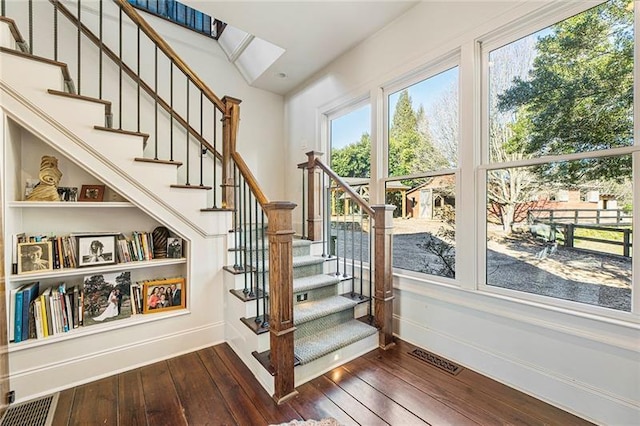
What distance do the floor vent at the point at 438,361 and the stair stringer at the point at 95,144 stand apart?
201 centimetres

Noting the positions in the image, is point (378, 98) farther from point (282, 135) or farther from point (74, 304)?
point (74, 304)

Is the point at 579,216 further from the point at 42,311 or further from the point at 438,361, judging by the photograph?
the point at 42,311

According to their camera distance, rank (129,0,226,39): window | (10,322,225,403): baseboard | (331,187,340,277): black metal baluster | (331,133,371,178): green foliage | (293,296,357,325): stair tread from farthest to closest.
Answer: (129,0,226,39): window
(331,133,371,178): green foliage
(331,187,340,277): black metal baluster
(293,296,357,325): stair tread
(10,322,225,403): baseboard

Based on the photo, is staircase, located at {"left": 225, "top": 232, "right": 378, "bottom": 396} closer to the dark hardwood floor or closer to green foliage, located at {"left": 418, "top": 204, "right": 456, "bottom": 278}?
the dark hardwood floor

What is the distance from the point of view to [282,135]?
4.19 metres

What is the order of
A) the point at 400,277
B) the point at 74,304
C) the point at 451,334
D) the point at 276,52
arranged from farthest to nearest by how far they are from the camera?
the point at 276,52 < the point at 400,277 < the point at 451,334 < the point at 74,304

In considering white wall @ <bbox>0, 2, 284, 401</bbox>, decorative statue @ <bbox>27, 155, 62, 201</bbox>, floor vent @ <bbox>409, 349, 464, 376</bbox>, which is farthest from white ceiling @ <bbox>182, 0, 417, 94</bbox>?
floor vent @ <bbox>409, 349, 464, 376</bbox>

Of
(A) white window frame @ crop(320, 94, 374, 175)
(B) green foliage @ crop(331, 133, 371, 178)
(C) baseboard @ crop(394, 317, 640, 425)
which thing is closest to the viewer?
(C) baseboard @ crop(394, 317, 640, 425)

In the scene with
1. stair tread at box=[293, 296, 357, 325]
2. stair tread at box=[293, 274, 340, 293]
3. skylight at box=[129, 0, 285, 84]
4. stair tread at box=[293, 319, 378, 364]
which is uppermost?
skylight at box=[129, 0, 285, 84]

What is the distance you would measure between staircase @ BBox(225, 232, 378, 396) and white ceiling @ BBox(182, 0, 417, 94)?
2016 millimetres

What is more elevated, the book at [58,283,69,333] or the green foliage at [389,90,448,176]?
the green foliage at [389,90,448,176]

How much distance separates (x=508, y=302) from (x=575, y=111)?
1274mm

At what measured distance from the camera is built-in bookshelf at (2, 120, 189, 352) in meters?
1.84

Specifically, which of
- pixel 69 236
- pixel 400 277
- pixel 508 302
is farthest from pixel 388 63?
pixel 69 236
